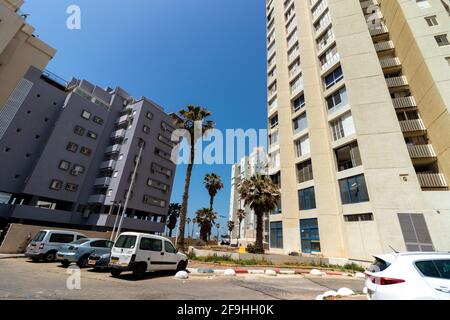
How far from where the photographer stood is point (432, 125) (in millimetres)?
18391

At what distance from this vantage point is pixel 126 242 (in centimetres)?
920

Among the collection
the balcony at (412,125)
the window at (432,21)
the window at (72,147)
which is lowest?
the balcony at (412,125)

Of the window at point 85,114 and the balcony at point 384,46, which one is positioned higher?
the balcony at point 384,46

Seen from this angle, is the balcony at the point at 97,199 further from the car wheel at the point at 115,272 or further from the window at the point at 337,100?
the window at the point at 337,100

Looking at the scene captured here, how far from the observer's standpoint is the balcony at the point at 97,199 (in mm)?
35281

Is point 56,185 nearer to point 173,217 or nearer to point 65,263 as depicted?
point 65,263

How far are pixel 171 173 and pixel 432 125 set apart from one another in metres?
43.7

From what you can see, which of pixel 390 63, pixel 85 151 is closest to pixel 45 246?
pixel 85 151

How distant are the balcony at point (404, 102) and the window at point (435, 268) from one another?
2266 centimetres

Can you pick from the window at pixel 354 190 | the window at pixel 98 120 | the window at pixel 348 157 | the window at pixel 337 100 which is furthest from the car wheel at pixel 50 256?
the window at pixel 98 120

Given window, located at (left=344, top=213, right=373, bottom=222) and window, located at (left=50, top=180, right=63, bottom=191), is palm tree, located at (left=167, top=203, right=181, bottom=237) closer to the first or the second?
window, located at (left=50, top=180, right=63, bottom=191)

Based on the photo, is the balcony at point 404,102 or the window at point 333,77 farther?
the window at point 333,77

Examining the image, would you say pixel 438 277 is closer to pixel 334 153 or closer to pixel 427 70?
pixel 334 153
